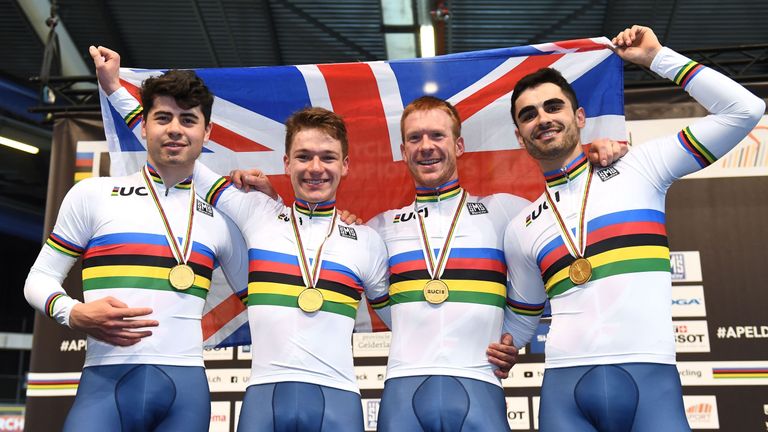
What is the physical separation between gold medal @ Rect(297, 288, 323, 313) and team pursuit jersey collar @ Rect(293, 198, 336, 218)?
0.38 m

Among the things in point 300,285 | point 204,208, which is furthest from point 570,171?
point 204,208

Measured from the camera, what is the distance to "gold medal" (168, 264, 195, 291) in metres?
2.74

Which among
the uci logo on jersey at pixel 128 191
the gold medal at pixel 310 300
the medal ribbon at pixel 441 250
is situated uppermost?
the uci logo on jersey at pixel 128 191

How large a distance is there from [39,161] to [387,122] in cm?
871

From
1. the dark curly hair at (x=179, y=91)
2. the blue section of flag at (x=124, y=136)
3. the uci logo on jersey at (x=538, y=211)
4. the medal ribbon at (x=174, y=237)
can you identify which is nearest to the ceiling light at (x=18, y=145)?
the blue section of flag at (x=124, y=136)

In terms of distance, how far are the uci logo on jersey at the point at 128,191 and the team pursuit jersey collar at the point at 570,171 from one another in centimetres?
172

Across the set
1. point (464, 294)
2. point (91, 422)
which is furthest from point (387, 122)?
point (91, 422)

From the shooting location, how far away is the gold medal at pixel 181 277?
8.98 feet

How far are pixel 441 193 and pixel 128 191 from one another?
1332mm

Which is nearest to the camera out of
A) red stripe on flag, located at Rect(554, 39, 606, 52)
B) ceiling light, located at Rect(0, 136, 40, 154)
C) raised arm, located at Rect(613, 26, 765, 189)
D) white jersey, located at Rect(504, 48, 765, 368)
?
white jersey, located at Rect(504, 48, 765, 368)

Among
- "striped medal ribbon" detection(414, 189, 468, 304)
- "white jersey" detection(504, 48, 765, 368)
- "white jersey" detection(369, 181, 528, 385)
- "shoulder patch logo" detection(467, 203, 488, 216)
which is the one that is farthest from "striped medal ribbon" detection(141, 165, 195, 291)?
"white jersey" detection(504, 48, 765, 368)

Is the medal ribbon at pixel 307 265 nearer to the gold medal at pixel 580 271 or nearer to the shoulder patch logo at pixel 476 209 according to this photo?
the shoulder patch logo at pixel 476 209

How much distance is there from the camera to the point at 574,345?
259cm

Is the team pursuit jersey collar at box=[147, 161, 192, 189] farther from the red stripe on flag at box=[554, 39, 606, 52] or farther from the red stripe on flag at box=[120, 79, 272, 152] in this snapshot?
the red stripe on flag at box=[554, 39, 606, 52]
